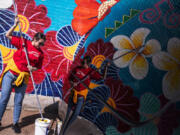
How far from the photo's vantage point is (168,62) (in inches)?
49.2

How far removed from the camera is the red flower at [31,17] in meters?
4.12

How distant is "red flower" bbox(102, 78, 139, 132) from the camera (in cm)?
132

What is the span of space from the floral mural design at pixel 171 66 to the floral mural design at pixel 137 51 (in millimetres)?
62

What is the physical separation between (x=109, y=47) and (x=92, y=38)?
0.24 meters

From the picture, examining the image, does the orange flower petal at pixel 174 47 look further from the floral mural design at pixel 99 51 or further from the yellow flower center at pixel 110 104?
the yellow flower center at pixel 110 104

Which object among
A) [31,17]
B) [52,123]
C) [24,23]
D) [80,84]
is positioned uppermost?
[31,17]

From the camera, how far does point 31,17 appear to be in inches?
164

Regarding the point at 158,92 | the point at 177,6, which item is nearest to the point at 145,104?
the point at 158,92

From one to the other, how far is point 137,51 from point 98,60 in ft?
1.07

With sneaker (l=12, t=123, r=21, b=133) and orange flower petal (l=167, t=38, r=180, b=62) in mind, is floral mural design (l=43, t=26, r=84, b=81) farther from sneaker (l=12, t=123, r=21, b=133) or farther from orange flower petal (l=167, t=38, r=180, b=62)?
orange flower petal (l=167, t=38, r=180, b=62)

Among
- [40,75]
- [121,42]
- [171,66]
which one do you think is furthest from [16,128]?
[171,66]

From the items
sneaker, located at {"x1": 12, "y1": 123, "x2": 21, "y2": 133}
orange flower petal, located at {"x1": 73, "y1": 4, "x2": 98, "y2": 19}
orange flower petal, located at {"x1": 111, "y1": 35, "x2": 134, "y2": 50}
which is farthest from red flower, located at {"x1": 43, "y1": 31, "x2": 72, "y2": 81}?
orange flower petal, located at {"x1": 111, "y1": 35, "x2": 134, "y2": 50}

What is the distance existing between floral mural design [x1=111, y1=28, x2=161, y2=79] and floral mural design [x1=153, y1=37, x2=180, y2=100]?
0.06 m

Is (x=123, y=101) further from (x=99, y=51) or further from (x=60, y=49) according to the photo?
(x=60, y=49)
